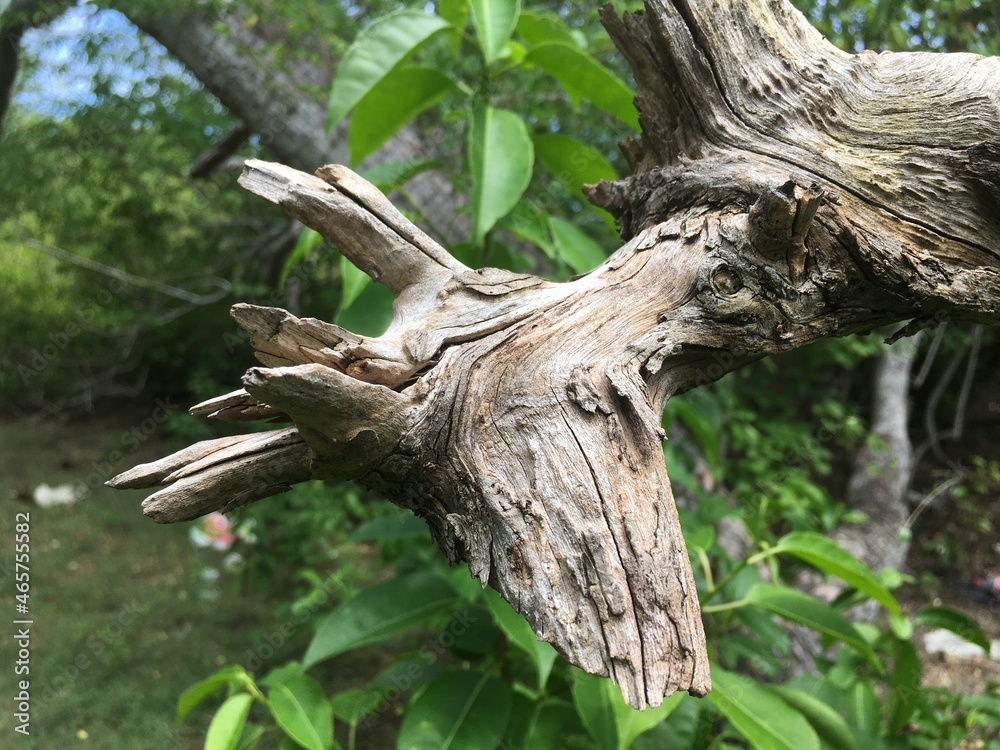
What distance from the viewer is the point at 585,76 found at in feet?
3.95

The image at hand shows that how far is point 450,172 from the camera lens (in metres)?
1.47

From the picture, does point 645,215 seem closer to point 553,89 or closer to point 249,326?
point 249,326

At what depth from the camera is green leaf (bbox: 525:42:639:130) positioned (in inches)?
46.4

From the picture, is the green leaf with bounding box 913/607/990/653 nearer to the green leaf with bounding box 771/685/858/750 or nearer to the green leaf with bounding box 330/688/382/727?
the green leaf with bounding box 771/685/858/750

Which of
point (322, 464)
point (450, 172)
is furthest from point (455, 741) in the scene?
point (450, 172)

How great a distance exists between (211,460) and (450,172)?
3.31 ft

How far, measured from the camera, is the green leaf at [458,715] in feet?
4.08

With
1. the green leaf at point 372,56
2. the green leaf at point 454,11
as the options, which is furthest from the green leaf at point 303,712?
the green leaf at point 454,11

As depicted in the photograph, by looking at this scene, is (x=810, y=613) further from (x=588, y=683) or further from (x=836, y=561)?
(x=588, y=683)

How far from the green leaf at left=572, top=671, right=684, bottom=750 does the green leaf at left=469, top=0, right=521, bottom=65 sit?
107 cm

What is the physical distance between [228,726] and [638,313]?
3.52ft

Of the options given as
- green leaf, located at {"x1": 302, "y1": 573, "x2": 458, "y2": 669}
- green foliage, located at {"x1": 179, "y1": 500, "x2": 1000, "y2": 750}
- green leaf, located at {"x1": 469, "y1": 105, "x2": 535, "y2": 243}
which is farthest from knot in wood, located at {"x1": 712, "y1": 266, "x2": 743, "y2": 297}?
green leaf, located at {"x1": 302, "y1": 573, "x2": 458, "y2": 669}

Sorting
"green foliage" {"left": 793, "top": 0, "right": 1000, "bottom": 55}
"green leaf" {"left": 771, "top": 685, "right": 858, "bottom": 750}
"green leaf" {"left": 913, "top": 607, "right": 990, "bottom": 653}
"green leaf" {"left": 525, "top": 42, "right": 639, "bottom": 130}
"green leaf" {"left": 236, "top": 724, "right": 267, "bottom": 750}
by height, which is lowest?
"green leaf" {"left": 236, "top": 724, "right": 267, "bottom": 750}

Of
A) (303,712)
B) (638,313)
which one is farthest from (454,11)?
(303,712)
